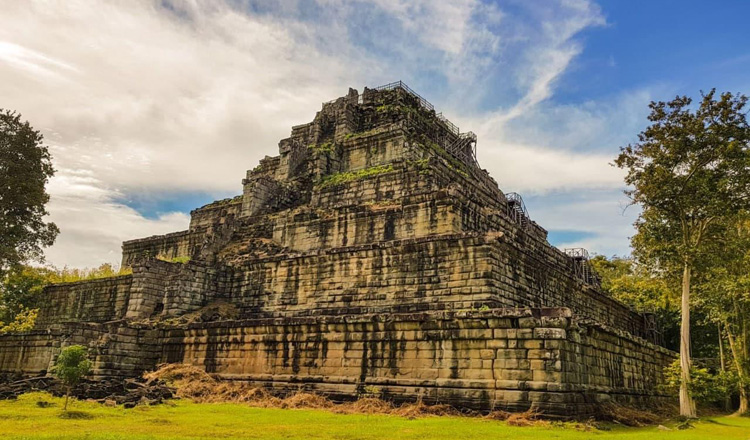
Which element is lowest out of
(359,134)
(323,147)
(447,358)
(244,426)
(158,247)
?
(244,426)

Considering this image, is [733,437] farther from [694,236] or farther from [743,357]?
[743,357]

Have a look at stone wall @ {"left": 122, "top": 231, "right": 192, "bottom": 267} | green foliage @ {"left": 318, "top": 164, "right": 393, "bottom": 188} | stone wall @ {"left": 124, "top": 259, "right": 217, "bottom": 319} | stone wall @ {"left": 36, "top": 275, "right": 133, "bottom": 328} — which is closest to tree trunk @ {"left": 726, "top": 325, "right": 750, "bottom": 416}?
green foliage @ {"left": 318, "top": 164, "right": 393, "bottom": 188}

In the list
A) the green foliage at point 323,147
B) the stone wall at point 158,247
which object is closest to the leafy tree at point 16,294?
the stone wall at point 158,247

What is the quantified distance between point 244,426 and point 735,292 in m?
20.7

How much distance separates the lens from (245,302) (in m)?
21.9

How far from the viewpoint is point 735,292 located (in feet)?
71.9

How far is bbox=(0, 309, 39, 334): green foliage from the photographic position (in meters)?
27.4

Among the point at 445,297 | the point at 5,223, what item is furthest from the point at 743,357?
the point at 5,223

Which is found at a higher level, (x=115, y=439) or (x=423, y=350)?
(x=423, y=350)

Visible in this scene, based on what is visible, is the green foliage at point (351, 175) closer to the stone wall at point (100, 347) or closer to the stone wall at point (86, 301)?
the stone wall at point (86, 301)

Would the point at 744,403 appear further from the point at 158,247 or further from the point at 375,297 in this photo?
the point at 158,247

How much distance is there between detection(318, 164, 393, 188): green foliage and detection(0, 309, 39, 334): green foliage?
16.8 metres

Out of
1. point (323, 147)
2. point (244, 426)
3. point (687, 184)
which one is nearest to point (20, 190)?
point (323, 147)

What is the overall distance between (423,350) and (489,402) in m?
2.12
